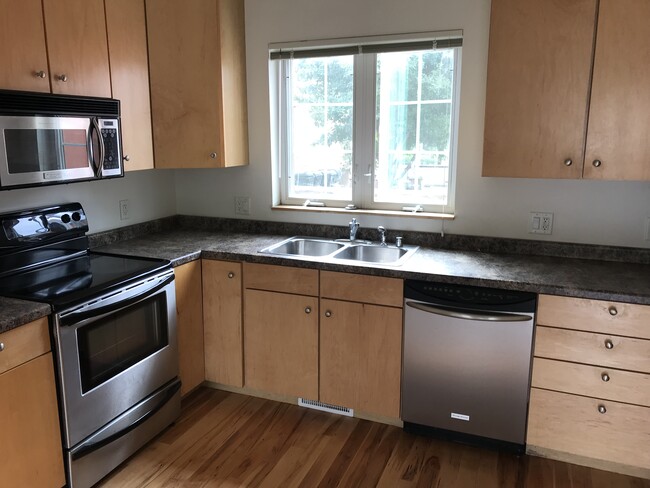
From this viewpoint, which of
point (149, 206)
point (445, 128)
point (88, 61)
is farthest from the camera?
point (149, 206)

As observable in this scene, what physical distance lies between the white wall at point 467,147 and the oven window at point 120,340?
106 centimetres

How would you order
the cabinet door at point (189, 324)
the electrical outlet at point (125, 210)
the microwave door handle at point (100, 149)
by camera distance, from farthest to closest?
the electrical outlet at point (125, 210) → the cabinet door at point (189, 324) → the microwave door handle at point (100, 149)

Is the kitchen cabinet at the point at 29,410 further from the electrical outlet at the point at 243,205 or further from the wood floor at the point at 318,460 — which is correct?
the electrical outlet at the point at 243,205

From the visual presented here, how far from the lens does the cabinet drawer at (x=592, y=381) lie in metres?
2.14

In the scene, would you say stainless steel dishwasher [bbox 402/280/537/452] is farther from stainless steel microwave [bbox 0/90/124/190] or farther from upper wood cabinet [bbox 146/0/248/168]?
stainless steel microwave [bbox 0/90/124/190]

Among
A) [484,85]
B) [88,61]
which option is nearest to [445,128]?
[484,85]

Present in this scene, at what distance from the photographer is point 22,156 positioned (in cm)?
209

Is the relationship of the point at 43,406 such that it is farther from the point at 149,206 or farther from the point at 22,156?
the point at 149,206

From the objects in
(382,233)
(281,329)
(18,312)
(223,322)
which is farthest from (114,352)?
(382,233)

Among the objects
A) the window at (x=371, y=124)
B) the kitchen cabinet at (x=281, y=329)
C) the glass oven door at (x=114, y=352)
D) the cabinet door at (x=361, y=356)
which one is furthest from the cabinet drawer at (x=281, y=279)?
the window at (x=371, y=124)

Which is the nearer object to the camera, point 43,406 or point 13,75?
point 43,406

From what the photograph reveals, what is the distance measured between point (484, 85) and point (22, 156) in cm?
212

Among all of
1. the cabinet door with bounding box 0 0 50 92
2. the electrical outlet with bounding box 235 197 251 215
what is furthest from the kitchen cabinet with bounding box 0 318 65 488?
the electrical outlet with bounding box 235 197 251 215

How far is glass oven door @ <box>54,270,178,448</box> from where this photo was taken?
2025 mm
